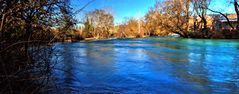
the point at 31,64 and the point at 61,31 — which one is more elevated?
the point at 61,31

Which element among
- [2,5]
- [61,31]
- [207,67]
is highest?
[2,5]

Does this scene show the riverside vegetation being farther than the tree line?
No

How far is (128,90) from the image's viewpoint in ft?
26.8

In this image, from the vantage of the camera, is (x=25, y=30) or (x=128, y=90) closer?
(x=25, y=30)

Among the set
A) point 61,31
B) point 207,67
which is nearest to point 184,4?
point 207,67

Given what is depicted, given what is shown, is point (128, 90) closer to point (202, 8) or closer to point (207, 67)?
point (207, 67)

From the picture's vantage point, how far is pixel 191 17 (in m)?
56.5

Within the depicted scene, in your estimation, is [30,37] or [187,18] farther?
[187,18]

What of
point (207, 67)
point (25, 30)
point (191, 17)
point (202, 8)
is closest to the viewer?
point (25, 30)

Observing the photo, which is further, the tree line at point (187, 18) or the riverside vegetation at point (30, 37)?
the tree line at point (187, 18)

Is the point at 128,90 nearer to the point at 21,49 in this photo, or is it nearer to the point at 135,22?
the point at 21,49

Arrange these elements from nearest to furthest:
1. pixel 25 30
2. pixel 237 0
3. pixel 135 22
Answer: pixel 25 30, pixel 237 0, pixel 135 22

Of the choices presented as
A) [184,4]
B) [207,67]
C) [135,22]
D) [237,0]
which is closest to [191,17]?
[184,4]

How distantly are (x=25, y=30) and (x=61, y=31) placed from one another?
570 millimetres
